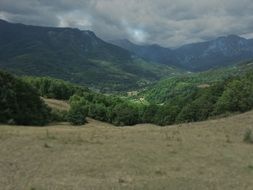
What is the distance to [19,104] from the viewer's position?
74.2 metres

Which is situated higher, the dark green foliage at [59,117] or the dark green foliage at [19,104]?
the dark green foliage at [19,104]

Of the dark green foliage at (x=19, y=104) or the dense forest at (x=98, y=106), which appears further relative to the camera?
the dense forest at (x=98, y=106)

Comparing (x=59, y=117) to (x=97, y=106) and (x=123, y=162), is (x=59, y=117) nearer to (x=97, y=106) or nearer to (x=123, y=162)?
(x=97, y=106)

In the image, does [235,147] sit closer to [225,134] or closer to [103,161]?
[225,134]

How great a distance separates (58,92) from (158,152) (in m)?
146

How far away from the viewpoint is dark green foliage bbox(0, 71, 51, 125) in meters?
66.9

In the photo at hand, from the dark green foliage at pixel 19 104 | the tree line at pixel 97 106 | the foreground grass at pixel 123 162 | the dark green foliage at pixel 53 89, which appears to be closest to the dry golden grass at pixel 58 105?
the tree line at pixel 97 106

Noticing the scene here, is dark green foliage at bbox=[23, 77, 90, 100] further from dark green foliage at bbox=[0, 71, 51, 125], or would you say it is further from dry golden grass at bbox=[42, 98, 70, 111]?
dark green foliage at bbox=[0, 71, 51, 125]

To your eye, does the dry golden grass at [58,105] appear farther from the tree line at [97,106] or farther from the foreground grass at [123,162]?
the foreground grass at [123,162]

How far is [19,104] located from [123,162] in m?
50.6

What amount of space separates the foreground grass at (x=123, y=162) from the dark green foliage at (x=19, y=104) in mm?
29437

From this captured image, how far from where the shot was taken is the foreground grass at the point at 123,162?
896 inches

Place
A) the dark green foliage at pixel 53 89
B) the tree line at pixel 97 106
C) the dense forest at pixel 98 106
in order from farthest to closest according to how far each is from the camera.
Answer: the dark green foliage at pixel 53 89 → the dense forest at pixel 98 106 → the tree line at pixel 97 106

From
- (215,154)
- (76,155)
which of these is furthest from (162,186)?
(215,154)
